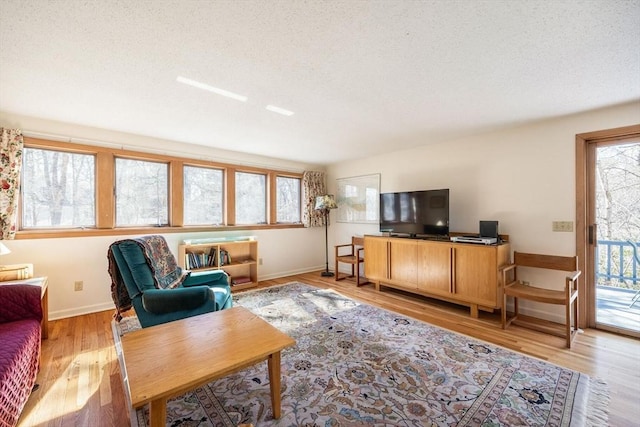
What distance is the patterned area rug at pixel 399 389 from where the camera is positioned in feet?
4.94

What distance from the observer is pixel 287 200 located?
17.0 feet

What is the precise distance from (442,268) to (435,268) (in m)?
0.09

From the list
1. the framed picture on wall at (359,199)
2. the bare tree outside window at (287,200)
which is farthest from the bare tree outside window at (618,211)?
the bare tree outside window at (287,200)

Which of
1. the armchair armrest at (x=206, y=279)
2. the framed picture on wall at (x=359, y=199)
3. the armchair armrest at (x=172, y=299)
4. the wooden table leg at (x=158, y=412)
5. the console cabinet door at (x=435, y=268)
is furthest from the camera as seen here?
the framed picture on wall at (x=359, y=199)

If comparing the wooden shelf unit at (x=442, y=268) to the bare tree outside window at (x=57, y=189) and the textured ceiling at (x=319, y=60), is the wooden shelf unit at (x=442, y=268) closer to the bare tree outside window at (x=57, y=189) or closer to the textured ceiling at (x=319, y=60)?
the textured ceiling at (x=319, y=60)

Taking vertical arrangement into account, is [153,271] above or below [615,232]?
below

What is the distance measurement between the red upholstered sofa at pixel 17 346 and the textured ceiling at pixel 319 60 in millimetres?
1625

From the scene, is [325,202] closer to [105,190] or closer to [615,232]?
[105,190]

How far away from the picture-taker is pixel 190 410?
159 cm

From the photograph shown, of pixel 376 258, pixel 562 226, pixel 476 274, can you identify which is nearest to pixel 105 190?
pixel 376 258

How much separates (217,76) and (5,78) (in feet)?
5.35

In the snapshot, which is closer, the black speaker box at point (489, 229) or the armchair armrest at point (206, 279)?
the armchair armrest at point (206, 279)

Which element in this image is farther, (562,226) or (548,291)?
(562,226)

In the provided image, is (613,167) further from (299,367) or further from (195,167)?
(195,167)
